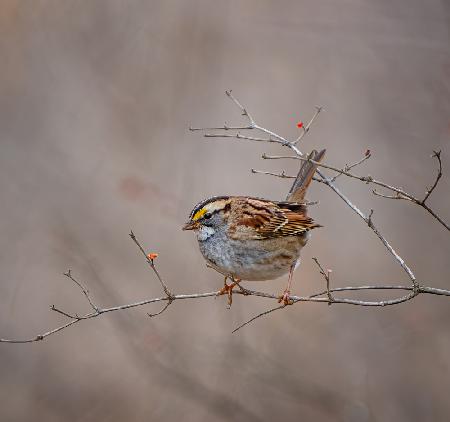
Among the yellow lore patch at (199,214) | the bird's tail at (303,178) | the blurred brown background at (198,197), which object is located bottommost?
the yellow lore patch at (199,214)

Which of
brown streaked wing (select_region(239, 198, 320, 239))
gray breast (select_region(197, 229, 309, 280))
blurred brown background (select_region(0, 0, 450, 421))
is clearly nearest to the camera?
gray breast (select_region(197, 229, 309, 280))

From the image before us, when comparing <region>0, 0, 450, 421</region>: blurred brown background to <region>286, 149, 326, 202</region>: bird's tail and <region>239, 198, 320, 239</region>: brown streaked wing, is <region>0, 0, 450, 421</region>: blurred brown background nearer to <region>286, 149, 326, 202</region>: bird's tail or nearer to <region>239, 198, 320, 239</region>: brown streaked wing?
<region>286, 149, 326, 202</region>: bird's tail

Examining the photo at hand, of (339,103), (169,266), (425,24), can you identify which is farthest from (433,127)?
(169,266)

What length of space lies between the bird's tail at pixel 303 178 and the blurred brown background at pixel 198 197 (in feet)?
4.83

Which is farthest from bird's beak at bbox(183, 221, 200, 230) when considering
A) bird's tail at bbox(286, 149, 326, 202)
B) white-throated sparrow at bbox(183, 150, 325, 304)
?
bird's tail at bbox(286, 149, 326, 202)

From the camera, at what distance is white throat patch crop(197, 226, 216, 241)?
205 inches

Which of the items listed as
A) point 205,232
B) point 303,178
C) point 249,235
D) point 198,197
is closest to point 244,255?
point 249,235

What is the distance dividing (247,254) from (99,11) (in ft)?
15.7

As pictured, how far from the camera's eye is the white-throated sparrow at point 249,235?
16.9 feet

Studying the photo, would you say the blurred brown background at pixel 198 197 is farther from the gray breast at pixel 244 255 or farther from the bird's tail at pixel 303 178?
the gray breast at pixel 244 255

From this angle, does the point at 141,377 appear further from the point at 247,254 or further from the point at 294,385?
the point at 247,254

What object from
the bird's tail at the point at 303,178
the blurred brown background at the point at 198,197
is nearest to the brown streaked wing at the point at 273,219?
the bird's tail at the point at 303,178

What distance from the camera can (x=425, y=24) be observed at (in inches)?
263

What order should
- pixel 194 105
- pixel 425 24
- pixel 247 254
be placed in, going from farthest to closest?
1. pixel 194 105
2. pixel 425 24
3. pixel 247 254
